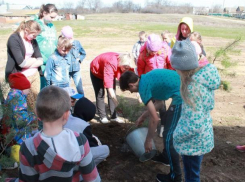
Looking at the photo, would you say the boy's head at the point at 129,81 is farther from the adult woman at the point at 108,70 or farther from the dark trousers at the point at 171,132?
the adult woman at the point at 108,70

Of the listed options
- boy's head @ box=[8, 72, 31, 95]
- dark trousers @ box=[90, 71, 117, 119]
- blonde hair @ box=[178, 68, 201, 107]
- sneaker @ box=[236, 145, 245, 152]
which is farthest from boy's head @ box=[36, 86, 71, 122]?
sneaker @ box=[236, 145, 245, 152]

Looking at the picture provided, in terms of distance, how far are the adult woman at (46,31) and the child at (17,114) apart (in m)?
1.37

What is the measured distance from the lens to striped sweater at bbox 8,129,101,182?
161 centimetres

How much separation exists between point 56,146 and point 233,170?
7.86 ft

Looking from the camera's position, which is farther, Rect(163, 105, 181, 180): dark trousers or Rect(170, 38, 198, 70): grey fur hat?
Rect(163, 105, 181, 180): dark trousers

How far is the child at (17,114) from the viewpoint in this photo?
256 cm

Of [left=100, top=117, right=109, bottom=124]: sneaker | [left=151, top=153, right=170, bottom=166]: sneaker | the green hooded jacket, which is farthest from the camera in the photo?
[left=100, top=117, right=109, bottom=124]: sneaker

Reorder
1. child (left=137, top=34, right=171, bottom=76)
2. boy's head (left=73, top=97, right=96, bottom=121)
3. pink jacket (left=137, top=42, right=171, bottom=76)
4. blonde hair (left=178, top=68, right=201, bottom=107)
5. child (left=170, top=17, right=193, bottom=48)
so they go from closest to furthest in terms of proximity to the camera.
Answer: blonde hair (left=178, top=68, right=201, bottom=107) → boy's head (left=73, top=97, right=96, bottom=121) → child (left=137, top=34, right=171, bottom=76) → pink jacket (left=137, top=42, right=171, bottom=76) → child (left=170, top=17, right=193, bottom=48)

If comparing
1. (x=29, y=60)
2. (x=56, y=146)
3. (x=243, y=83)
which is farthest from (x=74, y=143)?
(x=243, y=83)

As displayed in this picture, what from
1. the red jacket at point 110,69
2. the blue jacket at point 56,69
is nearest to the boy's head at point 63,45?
the blue jacket at point 56,69

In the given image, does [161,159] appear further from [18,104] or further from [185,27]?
[185,27]

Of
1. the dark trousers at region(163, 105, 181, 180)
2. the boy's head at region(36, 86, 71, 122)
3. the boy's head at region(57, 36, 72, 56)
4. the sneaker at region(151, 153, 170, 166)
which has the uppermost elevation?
the boy's head at region(57, 36, 72, 56)

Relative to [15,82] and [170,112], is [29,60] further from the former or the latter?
[170,112]

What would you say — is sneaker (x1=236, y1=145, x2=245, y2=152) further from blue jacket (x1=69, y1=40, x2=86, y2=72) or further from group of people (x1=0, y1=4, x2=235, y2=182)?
blue jacket (x1=69, y1=40, x2=86, y2=72)
